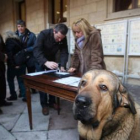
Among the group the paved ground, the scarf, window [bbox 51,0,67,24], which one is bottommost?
the paved ground

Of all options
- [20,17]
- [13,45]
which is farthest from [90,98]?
[20,17]

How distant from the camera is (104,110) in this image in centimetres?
143

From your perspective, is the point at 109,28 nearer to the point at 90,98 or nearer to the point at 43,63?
the point at 43,63

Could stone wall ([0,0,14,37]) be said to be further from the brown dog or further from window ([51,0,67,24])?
the brown dog

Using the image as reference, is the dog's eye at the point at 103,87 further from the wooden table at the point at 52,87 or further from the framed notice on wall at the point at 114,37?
the framed notice on wall at the point at 114,37

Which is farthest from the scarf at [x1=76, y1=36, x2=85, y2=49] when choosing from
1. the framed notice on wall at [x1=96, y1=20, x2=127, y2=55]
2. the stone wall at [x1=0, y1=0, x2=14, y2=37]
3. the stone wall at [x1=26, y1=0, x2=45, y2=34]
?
the stone wall at [x1=0, y1=0, x2=14, y2=37]

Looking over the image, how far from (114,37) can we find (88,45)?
2.37m

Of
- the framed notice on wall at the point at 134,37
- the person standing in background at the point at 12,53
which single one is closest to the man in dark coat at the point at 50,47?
the person standing in background at the point at 12,53

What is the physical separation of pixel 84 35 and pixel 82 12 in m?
3.37

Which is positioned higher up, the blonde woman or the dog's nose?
the blonde woman

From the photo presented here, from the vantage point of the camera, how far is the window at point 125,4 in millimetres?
4762

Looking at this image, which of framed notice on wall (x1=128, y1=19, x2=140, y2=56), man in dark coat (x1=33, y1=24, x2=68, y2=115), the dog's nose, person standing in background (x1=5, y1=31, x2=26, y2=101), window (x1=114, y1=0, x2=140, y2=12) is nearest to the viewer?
the dog's nose

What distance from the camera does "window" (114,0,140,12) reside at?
187 inches

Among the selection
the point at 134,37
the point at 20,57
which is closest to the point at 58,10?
the point at 20,57
